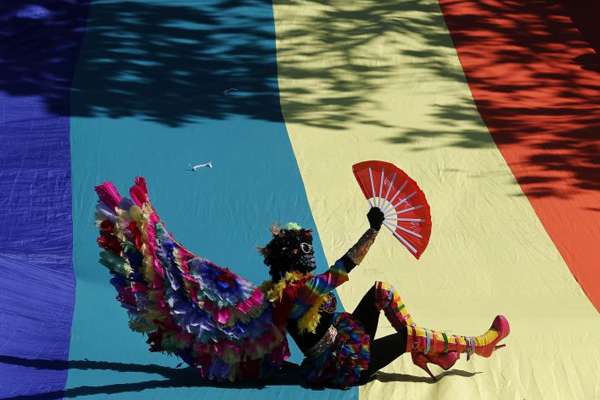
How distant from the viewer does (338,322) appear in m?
4.86

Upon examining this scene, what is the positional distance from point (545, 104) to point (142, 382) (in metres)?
4.11

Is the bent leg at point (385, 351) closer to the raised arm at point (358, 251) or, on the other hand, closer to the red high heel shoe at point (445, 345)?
the red high heel shoe at point (445, 345)

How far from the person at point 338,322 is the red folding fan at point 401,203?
0.29 feet

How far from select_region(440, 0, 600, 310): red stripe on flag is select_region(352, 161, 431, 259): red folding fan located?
6.08 feet

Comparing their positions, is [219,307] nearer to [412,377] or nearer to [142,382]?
[142,382]

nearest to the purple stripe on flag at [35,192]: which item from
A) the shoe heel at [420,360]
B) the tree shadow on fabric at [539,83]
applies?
the shoe heel at [420,360]

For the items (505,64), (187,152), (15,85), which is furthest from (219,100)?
(505,64)

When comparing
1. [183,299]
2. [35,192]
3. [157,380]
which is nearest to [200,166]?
[35,192]

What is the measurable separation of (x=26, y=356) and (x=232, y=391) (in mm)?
999

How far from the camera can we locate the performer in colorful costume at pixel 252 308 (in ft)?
15.4

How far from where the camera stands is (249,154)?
24.0ft

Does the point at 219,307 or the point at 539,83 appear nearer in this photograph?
the point at 219,307

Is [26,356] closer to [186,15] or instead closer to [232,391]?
[232,391]

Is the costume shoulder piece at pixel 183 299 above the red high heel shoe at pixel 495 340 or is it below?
above
